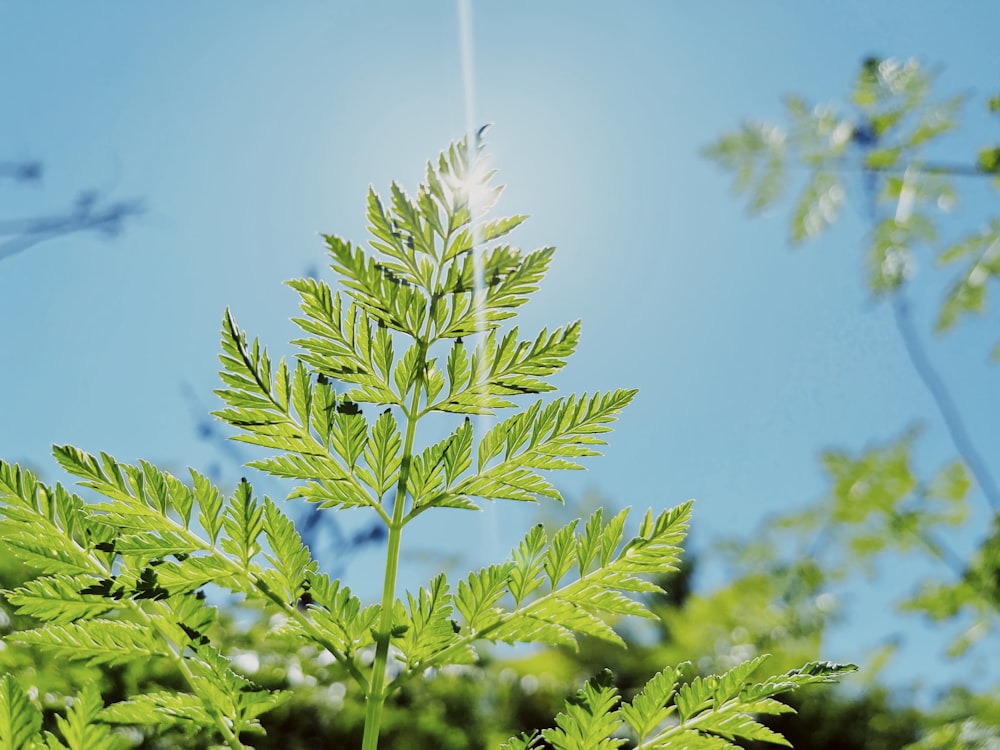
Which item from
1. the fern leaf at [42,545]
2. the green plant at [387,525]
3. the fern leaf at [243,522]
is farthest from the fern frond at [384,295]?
the fern leaf at [42,545]

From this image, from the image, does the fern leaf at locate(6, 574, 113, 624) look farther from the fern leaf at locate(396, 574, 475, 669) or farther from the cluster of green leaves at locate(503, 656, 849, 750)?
the cluster of green leaves at locate(503, 656, 849, 750)

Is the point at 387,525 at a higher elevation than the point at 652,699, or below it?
higher

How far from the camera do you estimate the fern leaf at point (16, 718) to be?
1.99ft

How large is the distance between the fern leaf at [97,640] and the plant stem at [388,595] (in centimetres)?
23

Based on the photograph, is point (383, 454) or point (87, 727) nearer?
point (87, 727)

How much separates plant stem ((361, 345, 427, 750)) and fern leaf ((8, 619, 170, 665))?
23cm

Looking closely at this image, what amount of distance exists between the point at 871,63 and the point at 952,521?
9.19 ft

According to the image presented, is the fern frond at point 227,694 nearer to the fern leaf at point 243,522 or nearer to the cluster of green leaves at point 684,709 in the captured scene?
the fern leaf at point 243,522

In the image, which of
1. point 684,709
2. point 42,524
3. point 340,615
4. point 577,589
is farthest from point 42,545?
point 684,709

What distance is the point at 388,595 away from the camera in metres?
0.76

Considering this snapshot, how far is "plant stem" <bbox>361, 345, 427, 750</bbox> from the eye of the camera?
27.8 inches

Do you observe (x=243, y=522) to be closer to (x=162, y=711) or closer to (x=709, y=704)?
(x=162, y=711)

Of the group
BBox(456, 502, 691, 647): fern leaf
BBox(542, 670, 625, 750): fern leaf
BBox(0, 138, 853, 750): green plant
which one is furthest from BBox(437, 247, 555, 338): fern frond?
BBox(542, 670, 625, 750): fern leaf

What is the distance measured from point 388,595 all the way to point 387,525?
0.33 ft
